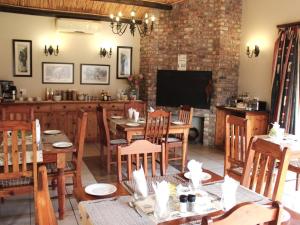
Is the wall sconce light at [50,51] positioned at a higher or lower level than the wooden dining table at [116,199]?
higher

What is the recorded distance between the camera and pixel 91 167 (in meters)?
5.18

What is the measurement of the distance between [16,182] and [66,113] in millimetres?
3866

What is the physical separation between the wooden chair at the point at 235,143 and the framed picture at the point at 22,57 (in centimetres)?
487

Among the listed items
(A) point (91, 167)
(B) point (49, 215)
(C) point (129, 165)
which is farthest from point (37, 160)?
(A) point (91, 167)

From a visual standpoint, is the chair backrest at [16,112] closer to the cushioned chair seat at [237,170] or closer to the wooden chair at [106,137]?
the wooden chair at [106,137]

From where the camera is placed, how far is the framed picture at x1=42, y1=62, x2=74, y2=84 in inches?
275

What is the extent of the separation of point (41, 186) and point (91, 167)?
376cm

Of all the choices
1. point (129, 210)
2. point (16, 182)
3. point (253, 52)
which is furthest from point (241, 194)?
point (253, 52)

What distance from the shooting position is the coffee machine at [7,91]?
21.0 ft

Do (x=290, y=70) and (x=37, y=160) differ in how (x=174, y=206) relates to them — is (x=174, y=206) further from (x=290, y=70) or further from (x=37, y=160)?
(x=290, y=70)

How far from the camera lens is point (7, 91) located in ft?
21.1

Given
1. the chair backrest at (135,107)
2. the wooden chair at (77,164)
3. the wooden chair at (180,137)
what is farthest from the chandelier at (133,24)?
the wooden chair at (77,164)

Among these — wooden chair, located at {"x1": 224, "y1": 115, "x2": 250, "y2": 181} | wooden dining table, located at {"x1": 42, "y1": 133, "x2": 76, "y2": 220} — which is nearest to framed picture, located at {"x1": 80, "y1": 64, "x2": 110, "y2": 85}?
wooden dining table, located at {"x1": 42, "y1": 133, "x2": 76, "y2": 220}

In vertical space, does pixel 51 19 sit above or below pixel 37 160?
above
